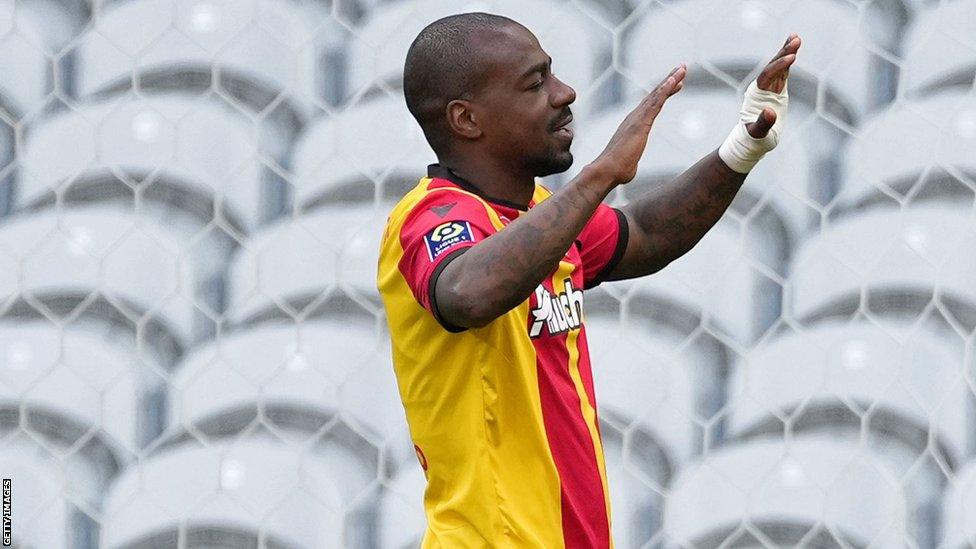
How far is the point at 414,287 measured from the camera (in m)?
0.94

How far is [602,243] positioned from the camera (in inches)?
43.6

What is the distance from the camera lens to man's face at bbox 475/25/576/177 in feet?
3.26

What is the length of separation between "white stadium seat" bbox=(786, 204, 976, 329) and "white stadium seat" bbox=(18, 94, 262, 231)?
542 millimetres

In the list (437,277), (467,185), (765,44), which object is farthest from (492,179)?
(765,44)

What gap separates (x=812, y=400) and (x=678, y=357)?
5.0 inches

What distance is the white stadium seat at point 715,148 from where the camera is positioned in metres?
1.52

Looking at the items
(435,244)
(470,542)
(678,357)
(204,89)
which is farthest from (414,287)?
(204,89)

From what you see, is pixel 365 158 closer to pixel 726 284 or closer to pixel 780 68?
pixel 726 284

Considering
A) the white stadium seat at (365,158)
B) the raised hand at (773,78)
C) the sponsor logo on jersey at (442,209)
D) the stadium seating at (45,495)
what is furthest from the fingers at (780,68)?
the stadium seating at (45,495)

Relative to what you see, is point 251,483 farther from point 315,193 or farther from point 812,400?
point 812,400

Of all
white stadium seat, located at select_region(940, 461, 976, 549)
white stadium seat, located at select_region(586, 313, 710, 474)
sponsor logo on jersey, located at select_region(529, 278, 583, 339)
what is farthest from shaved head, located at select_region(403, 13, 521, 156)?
white stadium seat, located at select_region(940, 461, 976, 549)

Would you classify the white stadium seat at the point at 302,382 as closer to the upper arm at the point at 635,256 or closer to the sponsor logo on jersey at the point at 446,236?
the upper arm at the point at 635,256

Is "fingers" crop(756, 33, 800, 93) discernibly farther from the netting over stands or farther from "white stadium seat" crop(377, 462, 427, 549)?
"white stadium seat" crop(377, 462, 427, 549)

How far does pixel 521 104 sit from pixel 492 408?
189 mm
